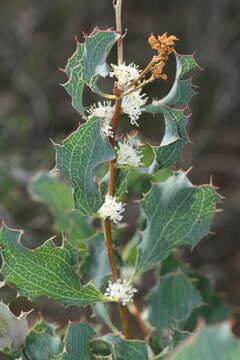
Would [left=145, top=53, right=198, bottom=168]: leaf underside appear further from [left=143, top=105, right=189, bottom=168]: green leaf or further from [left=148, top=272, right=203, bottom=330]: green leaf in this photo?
[left=148, top=272, right=203, bottom=330]: green leaf

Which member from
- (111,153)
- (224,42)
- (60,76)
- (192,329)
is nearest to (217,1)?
(224,42)

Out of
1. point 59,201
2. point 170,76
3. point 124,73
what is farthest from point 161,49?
point 170,76

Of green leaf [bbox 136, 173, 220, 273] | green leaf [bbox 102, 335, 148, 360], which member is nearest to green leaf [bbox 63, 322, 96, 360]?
green leaf [bbox 102, 335, 148, 360]

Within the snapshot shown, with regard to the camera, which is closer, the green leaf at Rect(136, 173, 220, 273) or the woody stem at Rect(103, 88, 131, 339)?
the woody stem at Rect(103, 88, 131, 339)

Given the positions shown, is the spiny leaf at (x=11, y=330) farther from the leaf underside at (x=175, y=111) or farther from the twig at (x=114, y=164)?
the leaf underside at (x=175, y=111)

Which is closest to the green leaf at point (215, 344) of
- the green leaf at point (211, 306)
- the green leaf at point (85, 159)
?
the green leaf at point (85, 159)

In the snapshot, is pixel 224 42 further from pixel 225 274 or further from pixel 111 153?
pixel 111 153

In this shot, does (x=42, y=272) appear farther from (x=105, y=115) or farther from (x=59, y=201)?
(x=59, y=201)
